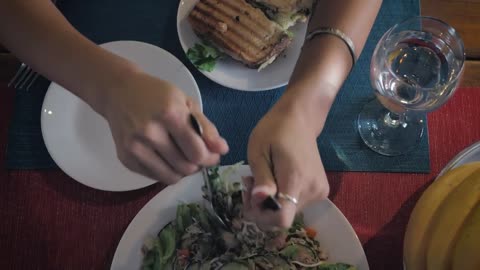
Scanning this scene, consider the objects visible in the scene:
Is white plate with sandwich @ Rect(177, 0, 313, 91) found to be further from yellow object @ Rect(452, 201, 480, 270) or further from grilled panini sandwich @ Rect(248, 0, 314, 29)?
yellow object @ Rect(452, 201, 480, 270)

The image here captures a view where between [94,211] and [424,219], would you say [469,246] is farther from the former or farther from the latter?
[94,211]

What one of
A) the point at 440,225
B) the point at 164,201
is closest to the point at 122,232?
the point at 164,201

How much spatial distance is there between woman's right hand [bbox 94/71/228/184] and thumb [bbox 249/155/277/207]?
49mm

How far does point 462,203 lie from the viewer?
58 cm

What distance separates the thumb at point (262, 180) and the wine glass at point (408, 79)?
307mm

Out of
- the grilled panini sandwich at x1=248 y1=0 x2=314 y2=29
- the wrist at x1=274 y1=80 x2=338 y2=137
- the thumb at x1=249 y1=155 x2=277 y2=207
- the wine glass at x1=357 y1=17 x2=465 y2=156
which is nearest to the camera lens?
the thumb at x1=249 y1=155 x2=277 y2=207

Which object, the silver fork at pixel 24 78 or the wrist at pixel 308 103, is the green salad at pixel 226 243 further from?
the silver fork at pixel 24 78

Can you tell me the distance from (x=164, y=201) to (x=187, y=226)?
6 cm

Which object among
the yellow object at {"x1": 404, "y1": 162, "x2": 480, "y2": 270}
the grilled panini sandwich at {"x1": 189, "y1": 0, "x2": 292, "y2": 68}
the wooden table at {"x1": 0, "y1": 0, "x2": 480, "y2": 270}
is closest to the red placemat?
the wooden table at {"x1": 0, "y1": 0, "x2": 480, "y2": 270}

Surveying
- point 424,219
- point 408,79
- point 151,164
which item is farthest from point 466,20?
point 151,164

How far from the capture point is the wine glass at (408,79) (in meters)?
0.76

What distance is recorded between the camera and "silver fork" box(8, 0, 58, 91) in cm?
85

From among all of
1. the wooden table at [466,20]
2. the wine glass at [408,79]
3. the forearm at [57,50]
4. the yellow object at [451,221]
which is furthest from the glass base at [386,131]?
the forearm at [57,50]

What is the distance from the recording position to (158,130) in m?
0.52
